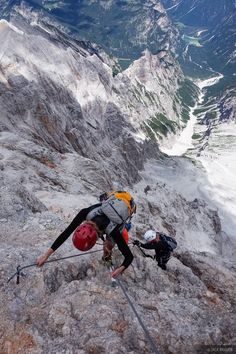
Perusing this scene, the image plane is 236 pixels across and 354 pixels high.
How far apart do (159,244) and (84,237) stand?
344 inches

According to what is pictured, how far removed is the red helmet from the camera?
13.5 meters

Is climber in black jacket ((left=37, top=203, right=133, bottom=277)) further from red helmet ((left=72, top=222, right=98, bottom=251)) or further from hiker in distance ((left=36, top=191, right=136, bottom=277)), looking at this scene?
red helmet ((left=72, top=222, right=98, bottom=251))

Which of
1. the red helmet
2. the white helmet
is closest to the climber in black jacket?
the red helmet

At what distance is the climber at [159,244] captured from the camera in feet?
69.0

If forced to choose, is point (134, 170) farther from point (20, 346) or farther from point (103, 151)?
point (20, 346)

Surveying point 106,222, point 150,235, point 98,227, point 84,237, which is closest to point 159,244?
point 150,235

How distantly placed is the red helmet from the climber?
7627mm

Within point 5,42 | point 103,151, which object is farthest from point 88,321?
point 103,151

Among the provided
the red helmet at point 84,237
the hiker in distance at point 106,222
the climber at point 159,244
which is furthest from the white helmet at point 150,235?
the red helmet at point 84,237

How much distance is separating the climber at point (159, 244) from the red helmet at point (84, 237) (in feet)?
25.0

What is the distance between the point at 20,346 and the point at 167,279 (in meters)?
11.4

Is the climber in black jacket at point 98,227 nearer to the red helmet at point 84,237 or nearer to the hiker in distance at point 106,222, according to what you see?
the hiker in distance at point 106,222

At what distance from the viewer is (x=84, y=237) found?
13.5m

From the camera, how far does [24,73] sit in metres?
84.9
